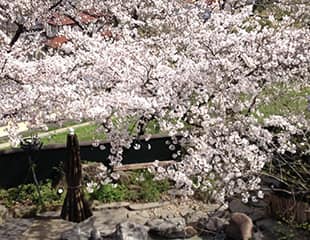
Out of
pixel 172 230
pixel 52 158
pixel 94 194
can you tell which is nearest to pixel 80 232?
pixel 172 230

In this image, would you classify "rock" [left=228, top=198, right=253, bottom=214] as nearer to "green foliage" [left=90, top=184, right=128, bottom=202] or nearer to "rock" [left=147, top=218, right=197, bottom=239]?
"rock" [left=147, top=218, right=197, bottom=239]

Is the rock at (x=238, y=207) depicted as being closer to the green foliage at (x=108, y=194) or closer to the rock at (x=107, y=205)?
the rock at (x=107, y=205)

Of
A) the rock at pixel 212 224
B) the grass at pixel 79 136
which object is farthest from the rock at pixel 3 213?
the grass at pixel 79 136

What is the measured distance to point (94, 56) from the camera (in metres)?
5.08

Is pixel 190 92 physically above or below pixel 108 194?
above

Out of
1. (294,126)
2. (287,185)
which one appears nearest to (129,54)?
(294,126)

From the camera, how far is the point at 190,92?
187 inches

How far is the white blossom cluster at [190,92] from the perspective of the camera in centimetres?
468

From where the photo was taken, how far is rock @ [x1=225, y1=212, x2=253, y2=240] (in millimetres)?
5816

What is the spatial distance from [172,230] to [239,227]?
84cm

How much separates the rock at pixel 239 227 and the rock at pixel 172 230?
48cm

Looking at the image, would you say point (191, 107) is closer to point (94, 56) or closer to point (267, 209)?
point (94, 56)

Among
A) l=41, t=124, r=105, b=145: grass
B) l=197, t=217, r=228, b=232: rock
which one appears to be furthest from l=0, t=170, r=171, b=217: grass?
l=41, t=124, r=105, b=145: grass

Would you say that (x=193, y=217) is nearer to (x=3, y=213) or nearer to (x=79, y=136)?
(x=3, y=213)
